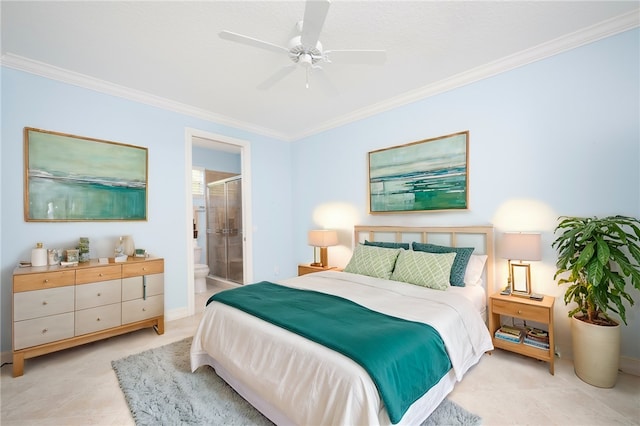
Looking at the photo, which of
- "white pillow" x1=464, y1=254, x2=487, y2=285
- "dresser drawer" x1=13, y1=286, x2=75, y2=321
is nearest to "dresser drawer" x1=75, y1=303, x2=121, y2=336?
"dresser drawer" x1=13, y1=286, x2=75, y2=321

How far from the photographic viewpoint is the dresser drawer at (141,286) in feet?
9.33

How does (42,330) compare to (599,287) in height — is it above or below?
below

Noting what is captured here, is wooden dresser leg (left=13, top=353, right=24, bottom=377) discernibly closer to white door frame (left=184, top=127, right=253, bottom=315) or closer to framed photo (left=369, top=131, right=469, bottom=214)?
white door frame (left=184, top=127, right=253, bottom=315)

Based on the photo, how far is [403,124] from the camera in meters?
3.51

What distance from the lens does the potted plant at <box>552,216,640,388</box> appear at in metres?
1.93

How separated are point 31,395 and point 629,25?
17.3 feet

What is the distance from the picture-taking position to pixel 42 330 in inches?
93.4

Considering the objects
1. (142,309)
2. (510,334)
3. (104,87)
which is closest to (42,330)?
(142,309)

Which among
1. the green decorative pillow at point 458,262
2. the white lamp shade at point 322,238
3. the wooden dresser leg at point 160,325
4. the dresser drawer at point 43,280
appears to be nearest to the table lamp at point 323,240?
the white lamp shade at point 322,238

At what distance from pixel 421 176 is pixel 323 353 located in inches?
98.5

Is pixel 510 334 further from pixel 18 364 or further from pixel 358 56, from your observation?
pixel 18 364

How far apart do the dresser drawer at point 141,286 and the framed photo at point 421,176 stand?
273cm

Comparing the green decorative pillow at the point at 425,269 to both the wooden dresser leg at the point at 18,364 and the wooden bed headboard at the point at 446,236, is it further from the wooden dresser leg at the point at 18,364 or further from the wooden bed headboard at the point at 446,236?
the wooden dresser leg at the point at 18,364

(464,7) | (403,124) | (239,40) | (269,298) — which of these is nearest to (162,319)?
(269,298)
